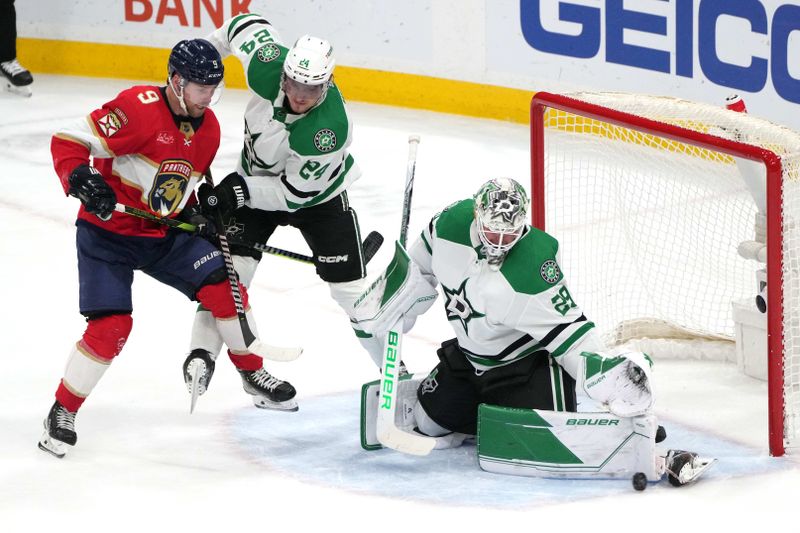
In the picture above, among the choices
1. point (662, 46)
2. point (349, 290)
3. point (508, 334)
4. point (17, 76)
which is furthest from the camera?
point (17, 76)

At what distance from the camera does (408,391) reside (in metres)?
3.86

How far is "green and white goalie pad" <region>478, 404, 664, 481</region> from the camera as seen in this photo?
3500 mm

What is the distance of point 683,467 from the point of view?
3486 mm

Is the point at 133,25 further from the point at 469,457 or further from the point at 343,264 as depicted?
the point at 469,457

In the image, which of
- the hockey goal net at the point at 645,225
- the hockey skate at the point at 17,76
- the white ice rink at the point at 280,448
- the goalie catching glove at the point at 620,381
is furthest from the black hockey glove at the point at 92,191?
the hockey skate at the point at 17,76

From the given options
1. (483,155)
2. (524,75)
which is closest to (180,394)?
(483,155)

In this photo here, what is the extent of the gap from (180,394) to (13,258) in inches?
62.2

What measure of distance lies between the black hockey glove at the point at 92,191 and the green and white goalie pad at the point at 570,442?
105 cm

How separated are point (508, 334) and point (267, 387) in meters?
0.80

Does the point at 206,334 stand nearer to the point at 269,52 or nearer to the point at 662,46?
the point at 269,52

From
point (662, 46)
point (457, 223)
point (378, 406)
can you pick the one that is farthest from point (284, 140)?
point (662, 46)

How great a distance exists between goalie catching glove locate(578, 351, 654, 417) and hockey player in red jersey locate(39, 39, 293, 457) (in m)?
1.01

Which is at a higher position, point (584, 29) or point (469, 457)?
point (584, 29)

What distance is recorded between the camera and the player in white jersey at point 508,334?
3.40 metres
